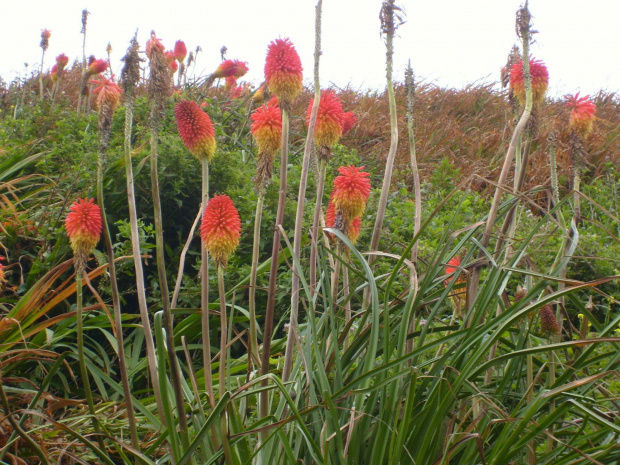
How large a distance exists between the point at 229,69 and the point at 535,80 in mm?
3465

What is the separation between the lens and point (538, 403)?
1.42m

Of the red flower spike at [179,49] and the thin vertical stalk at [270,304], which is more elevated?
the red flower spike at [179,49]

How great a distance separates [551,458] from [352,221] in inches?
35.4

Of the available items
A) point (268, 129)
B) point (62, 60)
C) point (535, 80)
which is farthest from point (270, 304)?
point (62, 60)

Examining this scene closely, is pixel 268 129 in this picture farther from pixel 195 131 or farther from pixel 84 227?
pixel 84 227

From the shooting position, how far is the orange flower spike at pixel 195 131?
181 cm

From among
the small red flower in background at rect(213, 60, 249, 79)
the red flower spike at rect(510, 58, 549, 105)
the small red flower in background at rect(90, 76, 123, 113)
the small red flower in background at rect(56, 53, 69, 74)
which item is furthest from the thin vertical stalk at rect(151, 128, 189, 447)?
the small red flower in background at rect(56, 53, 69, 74)

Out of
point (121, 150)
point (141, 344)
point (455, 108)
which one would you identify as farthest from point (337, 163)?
point (455, 108)

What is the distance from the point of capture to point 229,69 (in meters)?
4.97

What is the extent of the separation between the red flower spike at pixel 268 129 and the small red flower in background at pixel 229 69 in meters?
3.24

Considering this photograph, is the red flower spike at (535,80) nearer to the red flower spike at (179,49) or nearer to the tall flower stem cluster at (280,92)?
the tall flower stem cluster at (280,92)

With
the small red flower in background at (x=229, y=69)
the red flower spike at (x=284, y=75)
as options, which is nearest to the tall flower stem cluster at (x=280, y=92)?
the red flower spike at (x=284, y=75)

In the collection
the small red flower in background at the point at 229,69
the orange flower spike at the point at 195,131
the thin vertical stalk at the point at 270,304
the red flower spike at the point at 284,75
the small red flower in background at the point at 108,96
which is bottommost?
the thin vertical stalk at the point at 270,304

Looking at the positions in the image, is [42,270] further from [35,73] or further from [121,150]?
[35,73]
